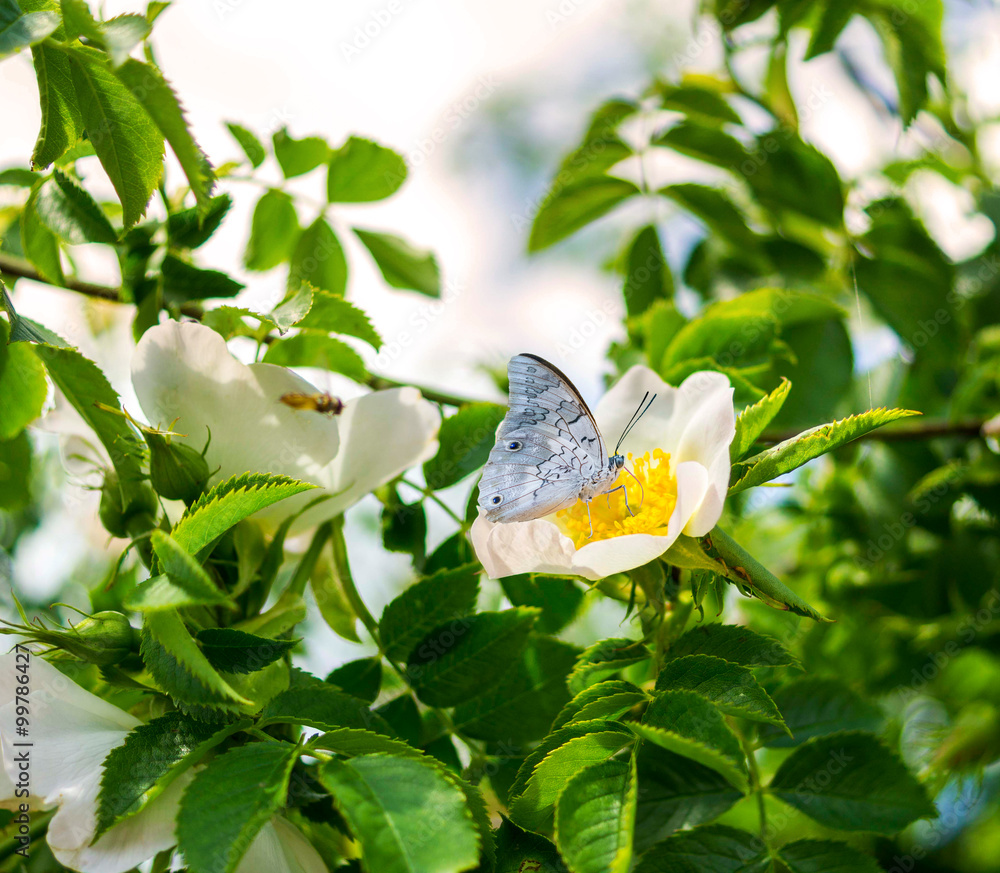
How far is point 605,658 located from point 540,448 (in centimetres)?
16

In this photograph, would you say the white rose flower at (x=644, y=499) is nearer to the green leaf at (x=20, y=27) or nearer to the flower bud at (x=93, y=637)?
the flower bud at (x=93, y=637)

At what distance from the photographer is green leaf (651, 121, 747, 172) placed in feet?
3.24

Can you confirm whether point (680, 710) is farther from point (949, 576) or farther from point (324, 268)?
point (949, 576)

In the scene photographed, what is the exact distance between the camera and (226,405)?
1.94ft

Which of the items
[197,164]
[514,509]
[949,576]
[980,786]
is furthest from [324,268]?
[980,786]

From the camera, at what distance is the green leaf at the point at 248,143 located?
2.53ft

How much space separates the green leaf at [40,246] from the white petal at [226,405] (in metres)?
0.20

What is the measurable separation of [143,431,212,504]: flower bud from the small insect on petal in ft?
0.24

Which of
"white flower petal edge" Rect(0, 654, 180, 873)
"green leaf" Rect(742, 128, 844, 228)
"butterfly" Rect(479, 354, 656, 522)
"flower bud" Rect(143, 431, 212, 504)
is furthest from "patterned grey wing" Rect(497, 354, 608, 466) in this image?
"green leaf" Rect(742, 128, 844, 228)

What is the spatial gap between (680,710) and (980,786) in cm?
88

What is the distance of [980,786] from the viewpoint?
1.09 m

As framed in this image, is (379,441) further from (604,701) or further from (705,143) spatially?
→ (705,143)

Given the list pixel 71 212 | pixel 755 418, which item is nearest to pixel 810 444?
pixel 755 418

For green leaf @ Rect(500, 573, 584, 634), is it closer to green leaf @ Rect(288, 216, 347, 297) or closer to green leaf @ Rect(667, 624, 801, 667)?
green leaf @ Rect(667, 624, 801, 667)
